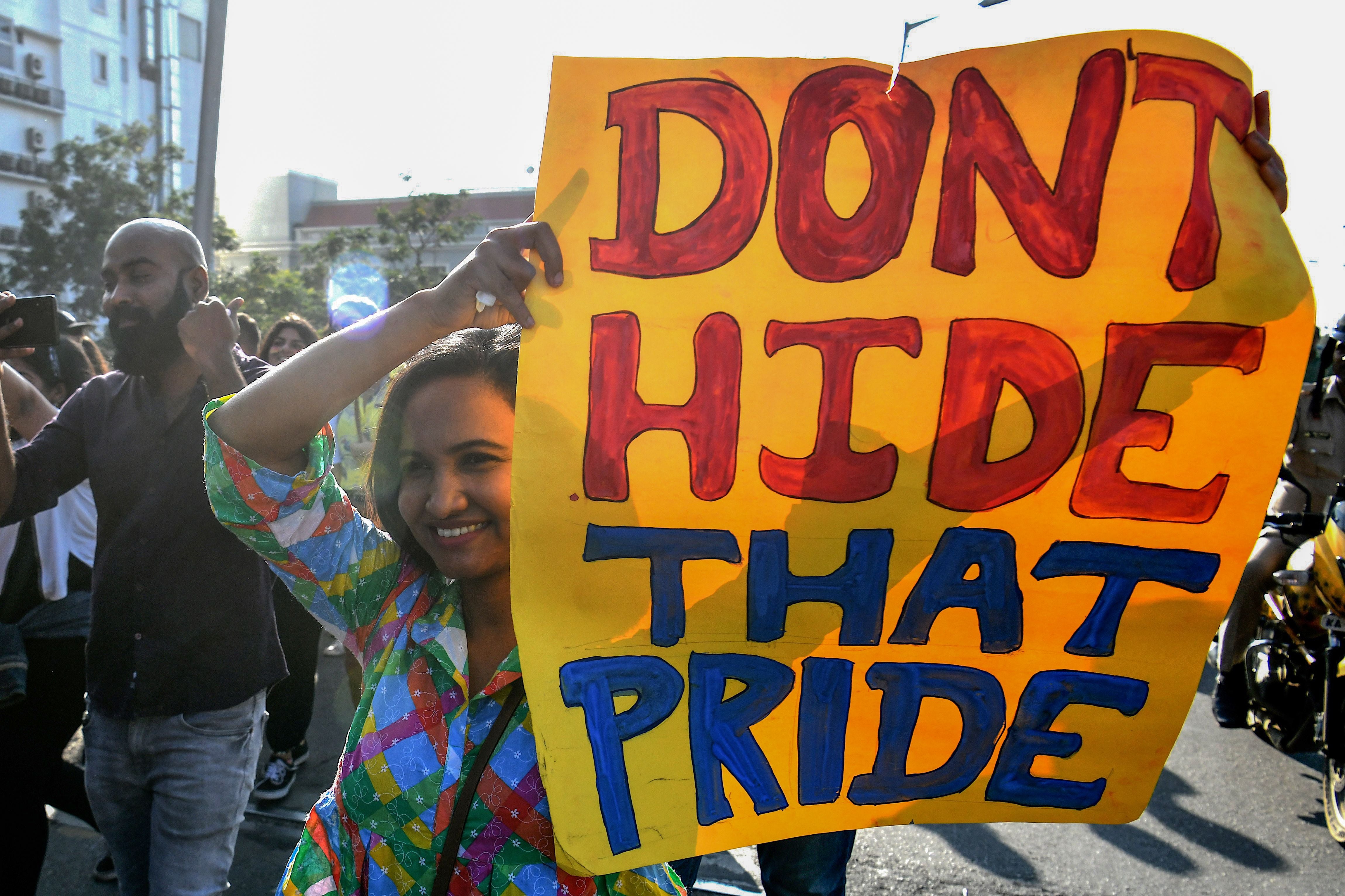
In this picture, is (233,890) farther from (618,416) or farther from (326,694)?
(618,416)

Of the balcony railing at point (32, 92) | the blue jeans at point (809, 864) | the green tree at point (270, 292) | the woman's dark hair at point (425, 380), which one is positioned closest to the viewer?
the woman's dark hair at point (425, 380)

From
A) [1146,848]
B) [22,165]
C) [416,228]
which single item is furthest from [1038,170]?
[22,165]

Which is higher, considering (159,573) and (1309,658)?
(159,573)

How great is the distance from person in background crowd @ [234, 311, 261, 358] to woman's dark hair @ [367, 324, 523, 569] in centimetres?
409

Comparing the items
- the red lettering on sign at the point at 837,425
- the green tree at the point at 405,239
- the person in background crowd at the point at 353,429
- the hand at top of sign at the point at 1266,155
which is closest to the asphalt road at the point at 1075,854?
the person in background crowd at the point at 353,429

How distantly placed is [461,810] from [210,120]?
5.13 metres

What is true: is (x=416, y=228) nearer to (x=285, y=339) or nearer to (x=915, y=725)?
(x=285, y=339)

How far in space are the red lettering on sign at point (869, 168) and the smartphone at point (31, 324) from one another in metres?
1.83

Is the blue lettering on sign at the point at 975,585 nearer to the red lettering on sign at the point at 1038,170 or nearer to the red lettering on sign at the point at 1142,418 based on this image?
the red lettering on sign at the point at 1142,418

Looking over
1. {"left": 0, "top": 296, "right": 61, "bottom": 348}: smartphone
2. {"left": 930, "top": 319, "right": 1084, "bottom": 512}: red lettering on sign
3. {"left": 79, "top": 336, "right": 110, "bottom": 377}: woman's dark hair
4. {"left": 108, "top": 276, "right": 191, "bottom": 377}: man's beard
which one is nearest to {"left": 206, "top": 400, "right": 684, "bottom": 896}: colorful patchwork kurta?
{"left": 930, "top": 319, "right": 1084, "bottom": 512}: red lettering on sign

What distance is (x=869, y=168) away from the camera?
4.28 feet

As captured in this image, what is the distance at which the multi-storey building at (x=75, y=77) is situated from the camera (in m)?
32.8

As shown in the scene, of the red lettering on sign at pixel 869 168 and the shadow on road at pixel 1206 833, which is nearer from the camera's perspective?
the red lettering on sign at pixel 869 168

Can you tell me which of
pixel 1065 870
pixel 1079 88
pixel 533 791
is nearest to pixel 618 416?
pixel 533 791
